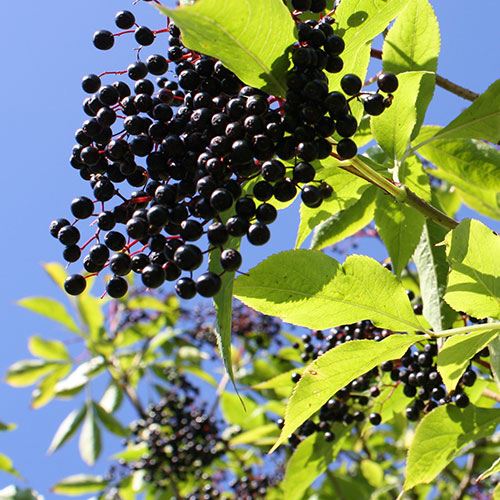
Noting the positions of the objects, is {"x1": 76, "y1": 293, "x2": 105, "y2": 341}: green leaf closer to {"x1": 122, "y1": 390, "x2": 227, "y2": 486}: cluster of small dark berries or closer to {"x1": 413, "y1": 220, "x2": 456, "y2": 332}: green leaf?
{"x1": 122, "y1": 390, "x2": 227, "y2": 486}: cluster of small dark berries

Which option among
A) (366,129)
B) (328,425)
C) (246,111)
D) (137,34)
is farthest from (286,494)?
(137,34)

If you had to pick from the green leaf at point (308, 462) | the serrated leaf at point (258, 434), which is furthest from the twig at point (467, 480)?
the green leaf at point (308, 462)

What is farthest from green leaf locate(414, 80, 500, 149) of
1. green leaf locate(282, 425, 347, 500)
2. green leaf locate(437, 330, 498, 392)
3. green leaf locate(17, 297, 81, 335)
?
green leaf locate(17, 297, 81, 335)

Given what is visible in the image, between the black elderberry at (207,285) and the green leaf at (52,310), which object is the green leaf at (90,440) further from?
the black elderberry at (207,285)

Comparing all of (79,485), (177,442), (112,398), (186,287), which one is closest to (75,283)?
(186,287)

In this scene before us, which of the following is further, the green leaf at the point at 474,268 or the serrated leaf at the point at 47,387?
the serrated leaf at the point at 47,387

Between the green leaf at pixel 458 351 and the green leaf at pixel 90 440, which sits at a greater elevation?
the green leaf at pixel 90 440
